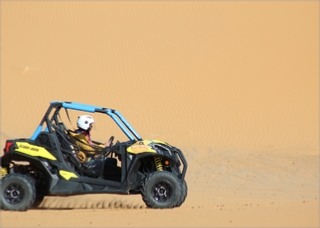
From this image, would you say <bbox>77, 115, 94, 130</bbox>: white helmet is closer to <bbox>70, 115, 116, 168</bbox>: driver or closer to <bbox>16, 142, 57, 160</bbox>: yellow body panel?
<bbox>70, 115, 116, 168</bbox>: driver

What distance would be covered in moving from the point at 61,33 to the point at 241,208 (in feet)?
73.6

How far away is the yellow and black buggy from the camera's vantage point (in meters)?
9.95

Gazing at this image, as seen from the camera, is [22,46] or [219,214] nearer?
[219,214]

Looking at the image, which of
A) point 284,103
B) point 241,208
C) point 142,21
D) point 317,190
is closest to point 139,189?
point 241,208

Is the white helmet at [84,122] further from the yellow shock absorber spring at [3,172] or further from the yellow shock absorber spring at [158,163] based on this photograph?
the yellow shock absorber spring at [3,172]

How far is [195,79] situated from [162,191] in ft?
59.1

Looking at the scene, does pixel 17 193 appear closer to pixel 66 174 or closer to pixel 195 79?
pixel 66 174

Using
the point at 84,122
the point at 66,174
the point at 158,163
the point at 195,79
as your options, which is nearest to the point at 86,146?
the point at 84,122

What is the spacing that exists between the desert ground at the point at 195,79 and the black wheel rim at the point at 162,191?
2.10 metres

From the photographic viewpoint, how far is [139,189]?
10.3 metres

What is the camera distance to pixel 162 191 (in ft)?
33.1

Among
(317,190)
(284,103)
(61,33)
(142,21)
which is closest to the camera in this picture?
(317,190)

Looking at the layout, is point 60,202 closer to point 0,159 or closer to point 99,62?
point 0,159

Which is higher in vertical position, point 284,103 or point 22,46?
point 22,46
